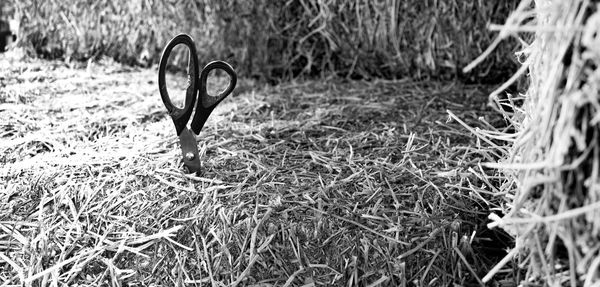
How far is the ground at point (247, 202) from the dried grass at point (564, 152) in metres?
0.19

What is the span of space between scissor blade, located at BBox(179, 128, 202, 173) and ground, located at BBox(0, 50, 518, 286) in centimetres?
2

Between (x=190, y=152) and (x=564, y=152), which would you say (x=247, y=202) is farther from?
(x=564, y=152)

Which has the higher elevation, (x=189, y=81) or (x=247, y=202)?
(x=189, y=81)

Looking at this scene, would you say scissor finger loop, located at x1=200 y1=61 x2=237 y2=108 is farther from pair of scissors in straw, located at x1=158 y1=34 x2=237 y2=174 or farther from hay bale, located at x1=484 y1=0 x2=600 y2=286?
hay bale, located at x1=484 y1=0 x2=600 y2=286

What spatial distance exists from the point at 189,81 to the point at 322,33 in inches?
35.2

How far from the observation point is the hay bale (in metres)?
0.66

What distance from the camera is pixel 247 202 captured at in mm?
1084

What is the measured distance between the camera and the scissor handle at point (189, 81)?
1.14 m

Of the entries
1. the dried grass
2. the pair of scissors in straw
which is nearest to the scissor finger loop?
the pair of scissors in straw

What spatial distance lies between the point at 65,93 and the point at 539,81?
132cm

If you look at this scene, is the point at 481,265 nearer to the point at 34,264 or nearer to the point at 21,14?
the point at 34,264

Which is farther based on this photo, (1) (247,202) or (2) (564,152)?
(1) (247,202)

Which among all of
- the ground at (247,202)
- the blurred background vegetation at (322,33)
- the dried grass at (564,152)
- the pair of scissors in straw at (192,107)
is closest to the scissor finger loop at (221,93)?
the pair of scissors in straw at (192,107)

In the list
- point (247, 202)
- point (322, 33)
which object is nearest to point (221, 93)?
point (247, 202)
